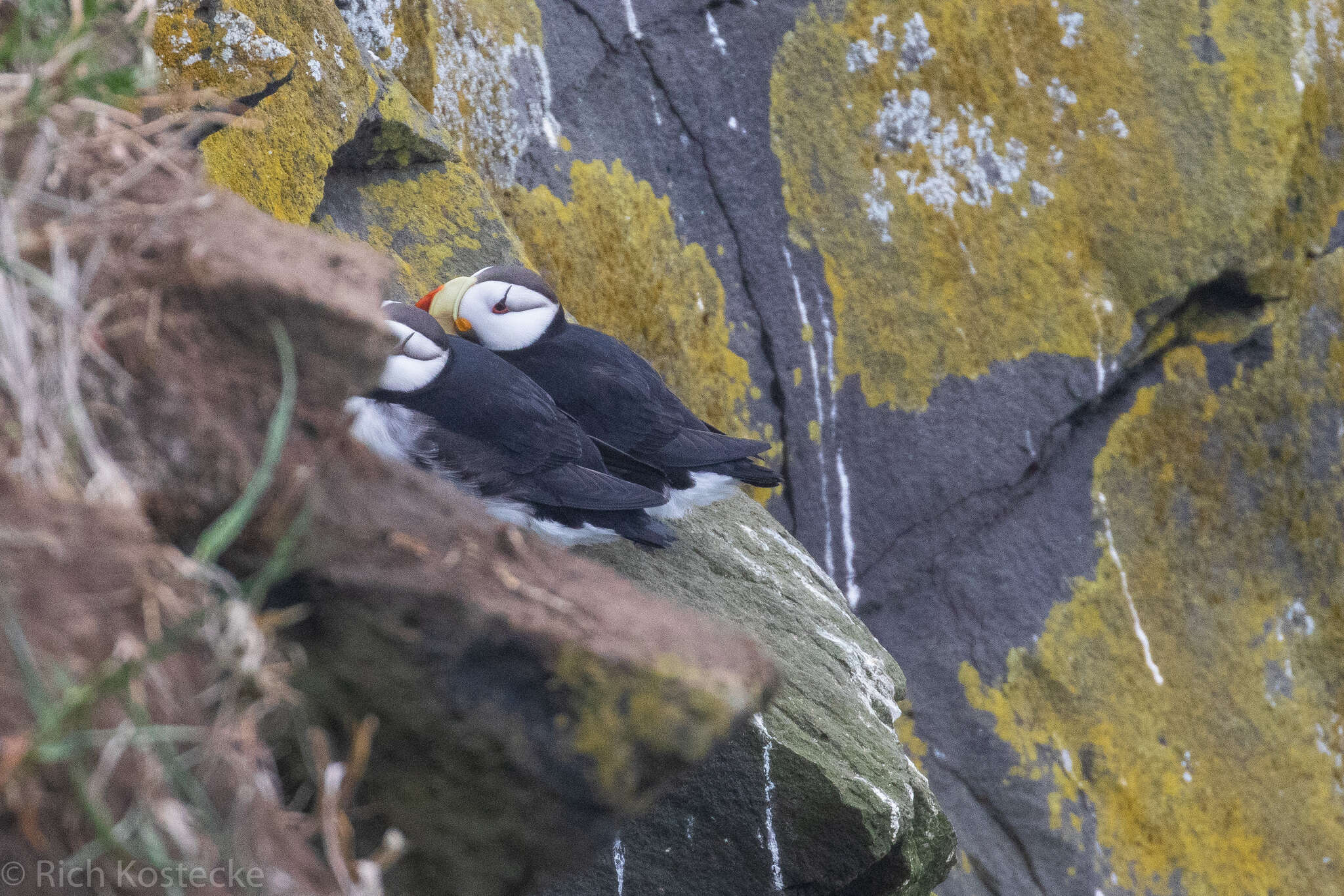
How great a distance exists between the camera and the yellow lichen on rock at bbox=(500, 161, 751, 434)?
3.72 meters

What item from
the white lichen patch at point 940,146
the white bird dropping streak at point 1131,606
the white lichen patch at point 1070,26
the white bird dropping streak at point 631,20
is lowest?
the white bird dropping streak at point 1131,606

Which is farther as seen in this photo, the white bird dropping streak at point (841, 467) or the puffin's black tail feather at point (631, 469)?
the white bird dropping streak at point (841, 467)

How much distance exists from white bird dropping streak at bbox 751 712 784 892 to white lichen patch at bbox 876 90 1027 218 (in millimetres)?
2787

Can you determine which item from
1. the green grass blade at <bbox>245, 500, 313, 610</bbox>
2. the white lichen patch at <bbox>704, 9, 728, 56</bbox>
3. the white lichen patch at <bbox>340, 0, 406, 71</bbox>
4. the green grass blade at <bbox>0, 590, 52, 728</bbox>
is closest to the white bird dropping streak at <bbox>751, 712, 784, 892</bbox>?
the green grass blade at <bbox>245, 500, 313, 610</bbox>

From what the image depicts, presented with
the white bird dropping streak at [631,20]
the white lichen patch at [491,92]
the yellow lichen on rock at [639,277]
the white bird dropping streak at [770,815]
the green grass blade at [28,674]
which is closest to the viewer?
the green grass blade at [28,674]

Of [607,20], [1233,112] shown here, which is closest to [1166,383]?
[1233,112]

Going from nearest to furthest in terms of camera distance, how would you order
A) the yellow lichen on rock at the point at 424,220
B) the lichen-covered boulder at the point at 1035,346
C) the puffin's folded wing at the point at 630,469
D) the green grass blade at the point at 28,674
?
the green grass blade at the point at 28,674, the puffin's folded wing at the point at 630,469, the yellow lichen on rock at the point at 424,220, the lichen-covered boulder at the point at 1035,346

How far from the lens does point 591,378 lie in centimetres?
248

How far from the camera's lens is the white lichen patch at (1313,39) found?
4.43 m

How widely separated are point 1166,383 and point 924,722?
1635mm

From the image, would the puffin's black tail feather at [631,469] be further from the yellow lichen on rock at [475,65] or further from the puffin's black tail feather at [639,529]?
the yellow lichen on rock at [475,65]

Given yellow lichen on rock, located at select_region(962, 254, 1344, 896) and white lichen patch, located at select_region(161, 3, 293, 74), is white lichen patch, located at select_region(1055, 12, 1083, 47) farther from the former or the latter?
white lichen patch, located at select_region(161, 3, 293, 74)

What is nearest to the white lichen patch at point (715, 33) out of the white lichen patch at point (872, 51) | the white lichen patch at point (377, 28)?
the white lichen patch at point (872, 51)

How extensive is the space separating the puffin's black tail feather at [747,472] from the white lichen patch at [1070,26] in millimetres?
2680
